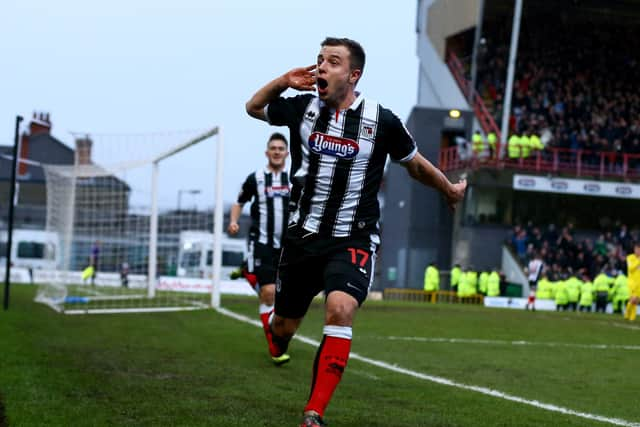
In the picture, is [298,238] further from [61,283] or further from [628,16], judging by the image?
[628,16]

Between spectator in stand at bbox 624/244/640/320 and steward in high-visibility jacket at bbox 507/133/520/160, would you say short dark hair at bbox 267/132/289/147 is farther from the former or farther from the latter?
steward in high-visibility jacket at bbox 507/133/520/160

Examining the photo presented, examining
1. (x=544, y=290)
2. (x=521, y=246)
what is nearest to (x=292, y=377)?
(x=544, y=290)

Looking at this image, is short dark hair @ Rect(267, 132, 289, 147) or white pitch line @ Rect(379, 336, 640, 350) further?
white pitch line @ Rect(379, 336, 640, 350)

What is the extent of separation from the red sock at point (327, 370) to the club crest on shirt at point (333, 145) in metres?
1.02

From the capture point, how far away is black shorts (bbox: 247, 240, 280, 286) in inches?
427

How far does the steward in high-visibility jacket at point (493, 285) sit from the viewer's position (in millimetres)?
35500

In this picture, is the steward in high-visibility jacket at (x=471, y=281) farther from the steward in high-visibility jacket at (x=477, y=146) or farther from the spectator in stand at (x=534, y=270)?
the steward in high-visibility jacket at (x=477, y=146)

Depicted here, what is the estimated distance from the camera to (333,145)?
548 centimetres

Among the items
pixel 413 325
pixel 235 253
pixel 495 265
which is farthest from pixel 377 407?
pixel 235 253

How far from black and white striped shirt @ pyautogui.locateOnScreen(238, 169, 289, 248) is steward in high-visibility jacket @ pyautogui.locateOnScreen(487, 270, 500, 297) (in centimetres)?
2551

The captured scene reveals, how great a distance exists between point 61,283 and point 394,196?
97.4 ft

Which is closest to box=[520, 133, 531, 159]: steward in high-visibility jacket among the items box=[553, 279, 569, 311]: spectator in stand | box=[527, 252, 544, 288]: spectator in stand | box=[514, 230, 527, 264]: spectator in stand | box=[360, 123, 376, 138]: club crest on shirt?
box=[514, 230, 527, 264]: spectator in stand

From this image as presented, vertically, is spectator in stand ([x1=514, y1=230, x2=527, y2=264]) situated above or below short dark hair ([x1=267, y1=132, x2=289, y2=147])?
below

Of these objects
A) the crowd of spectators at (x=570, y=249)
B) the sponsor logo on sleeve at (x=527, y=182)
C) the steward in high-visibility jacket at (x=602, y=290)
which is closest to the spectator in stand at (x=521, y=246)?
the crowd of spectators at (x=570, y=249)
